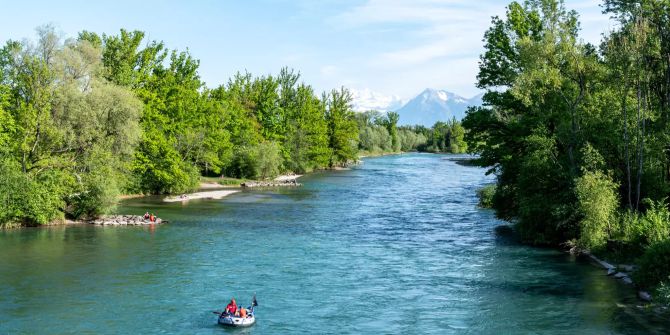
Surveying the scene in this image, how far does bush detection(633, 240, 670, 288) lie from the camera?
33.6 meters

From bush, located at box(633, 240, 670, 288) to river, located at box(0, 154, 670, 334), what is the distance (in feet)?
4.50

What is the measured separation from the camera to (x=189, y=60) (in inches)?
3875

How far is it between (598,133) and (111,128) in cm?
4841

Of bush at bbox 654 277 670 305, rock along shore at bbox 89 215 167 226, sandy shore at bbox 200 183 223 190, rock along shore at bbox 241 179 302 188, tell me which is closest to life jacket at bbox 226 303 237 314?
bush at bbox 654 277 670 305

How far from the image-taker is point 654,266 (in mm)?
34250

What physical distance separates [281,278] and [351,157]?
134277 millimetres

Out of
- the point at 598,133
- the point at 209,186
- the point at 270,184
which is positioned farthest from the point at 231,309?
the point at 270,184

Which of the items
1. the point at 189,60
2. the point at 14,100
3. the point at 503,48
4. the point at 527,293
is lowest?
the point at 527,293

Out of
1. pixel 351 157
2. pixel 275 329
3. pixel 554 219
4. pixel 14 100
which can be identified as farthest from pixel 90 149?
pixel 351 157

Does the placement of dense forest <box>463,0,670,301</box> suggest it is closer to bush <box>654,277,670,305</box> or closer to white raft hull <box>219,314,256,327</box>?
bush <box>654,277,670,305</box>

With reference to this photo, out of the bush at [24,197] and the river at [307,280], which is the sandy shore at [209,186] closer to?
the river at [307,280]

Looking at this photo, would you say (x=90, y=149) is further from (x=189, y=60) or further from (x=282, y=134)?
(x=282, y=134)

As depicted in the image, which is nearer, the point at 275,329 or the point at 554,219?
the point at 275,329

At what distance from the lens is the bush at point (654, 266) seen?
33.6 metres
